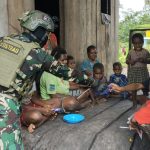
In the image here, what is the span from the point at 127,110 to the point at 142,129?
147cm

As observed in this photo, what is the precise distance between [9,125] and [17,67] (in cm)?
56

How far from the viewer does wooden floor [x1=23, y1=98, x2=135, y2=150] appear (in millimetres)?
3393

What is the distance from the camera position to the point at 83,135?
11.6 feet

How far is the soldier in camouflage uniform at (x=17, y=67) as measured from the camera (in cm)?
301

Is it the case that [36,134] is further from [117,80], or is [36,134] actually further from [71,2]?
[71,2]

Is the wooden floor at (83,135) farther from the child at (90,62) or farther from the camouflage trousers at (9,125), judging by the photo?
the child at (90,62)

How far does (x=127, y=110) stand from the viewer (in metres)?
4.52

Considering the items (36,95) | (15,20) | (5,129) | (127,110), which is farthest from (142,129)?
(15,20)

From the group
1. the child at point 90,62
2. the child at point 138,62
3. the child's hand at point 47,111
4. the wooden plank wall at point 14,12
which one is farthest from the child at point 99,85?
the wooden plank wall at point 14,12

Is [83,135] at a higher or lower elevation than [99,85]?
lower

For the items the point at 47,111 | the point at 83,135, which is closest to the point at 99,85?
the point at 47,111

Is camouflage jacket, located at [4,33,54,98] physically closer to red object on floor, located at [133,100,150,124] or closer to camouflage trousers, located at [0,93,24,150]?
camouflage trousers, located at [0,93,24,150]

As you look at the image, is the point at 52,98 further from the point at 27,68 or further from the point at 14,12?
the point at 14,12

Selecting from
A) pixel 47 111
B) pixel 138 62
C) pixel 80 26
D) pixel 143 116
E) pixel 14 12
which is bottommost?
pixel 47 111
